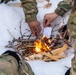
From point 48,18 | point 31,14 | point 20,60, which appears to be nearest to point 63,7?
point 48,18

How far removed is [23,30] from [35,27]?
24cm

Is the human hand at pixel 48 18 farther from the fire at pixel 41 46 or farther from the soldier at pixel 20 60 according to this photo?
the fire at pixel 41 46

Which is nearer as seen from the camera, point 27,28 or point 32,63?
point 32,63

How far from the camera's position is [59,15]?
12.1ft

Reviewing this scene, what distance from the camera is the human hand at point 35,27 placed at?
3.50 meters

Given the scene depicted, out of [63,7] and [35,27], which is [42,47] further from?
[63,7]

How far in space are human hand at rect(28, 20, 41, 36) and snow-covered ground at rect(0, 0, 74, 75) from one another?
0.18m

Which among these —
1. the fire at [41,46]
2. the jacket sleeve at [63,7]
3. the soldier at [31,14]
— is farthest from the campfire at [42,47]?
the jacket sleeve at [63,7]

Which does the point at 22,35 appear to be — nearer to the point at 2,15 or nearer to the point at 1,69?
the point at 2,15

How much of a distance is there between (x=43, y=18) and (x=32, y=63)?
701 mm

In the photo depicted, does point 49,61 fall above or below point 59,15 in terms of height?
below

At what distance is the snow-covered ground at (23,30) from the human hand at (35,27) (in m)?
0.18

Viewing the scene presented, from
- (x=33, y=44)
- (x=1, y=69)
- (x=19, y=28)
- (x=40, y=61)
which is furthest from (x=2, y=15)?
(x=1, y=69)

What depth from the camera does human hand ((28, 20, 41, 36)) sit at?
11.5ft
